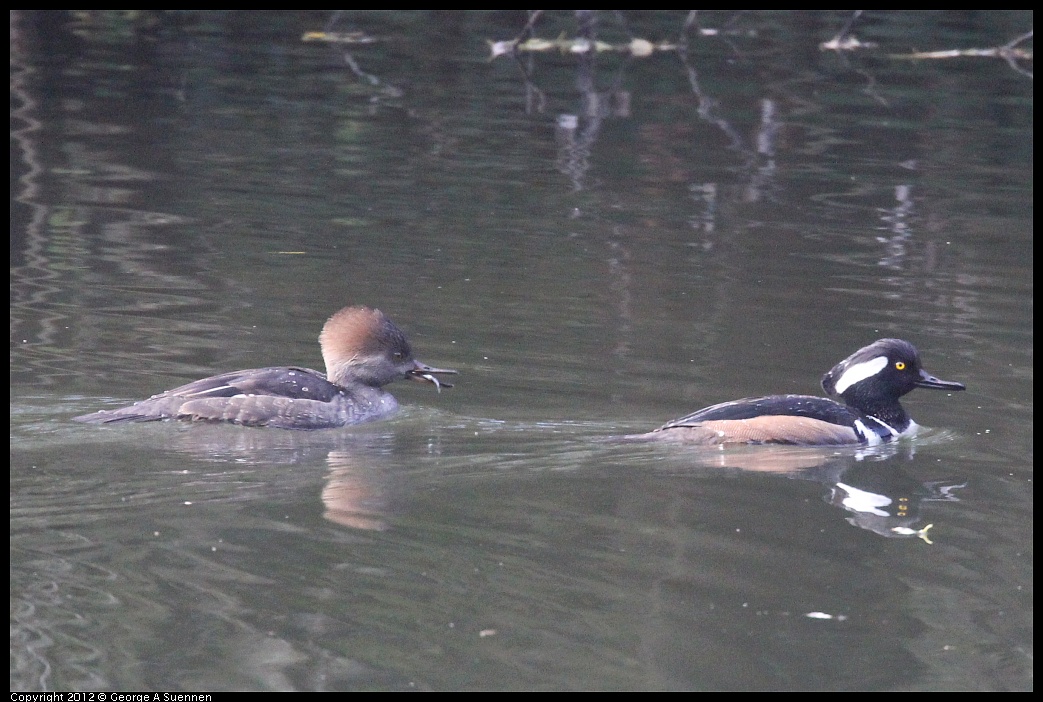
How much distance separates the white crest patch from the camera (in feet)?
32.6

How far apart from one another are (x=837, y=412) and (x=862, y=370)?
444 mm

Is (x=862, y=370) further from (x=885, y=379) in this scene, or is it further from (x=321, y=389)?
(x=321, y=389)

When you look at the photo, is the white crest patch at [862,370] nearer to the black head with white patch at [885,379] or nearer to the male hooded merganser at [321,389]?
the black head with white patch at [885,379]

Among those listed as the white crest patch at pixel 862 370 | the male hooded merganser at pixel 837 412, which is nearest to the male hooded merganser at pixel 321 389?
the male hooded merganser at pixel 837 412

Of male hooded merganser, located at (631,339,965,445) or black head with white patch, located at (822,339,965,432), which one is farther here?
black head with white patch, located at (822,339,965,432)

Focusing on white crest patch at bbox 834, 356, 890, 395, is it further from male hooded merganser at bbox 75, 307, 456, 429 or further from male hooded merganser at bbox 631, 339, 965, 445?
male hooded merganser at bbox 75, 307, 456, 429

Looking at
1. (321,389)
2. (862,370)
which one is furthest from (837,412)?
(321,389)

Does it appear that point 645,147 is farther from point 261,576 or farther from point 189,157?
point 261,576

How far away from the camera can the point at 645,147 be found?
19734 millimetres

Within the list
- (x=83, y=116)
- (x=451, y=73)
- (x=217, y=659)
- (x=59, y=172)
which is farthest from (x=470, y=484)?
(x=451, y=73)

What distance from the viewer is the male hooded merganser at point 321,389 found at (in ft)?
31.0

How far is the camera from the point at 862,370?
9977 mm

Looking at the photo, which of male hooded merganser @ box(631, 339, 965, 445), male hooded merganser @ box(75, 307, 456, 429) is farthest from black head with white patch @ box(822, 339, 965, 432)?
male hooded merganser @ box(75, 307, 456, 429)

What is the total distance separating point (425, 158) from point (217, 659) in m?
12.8
